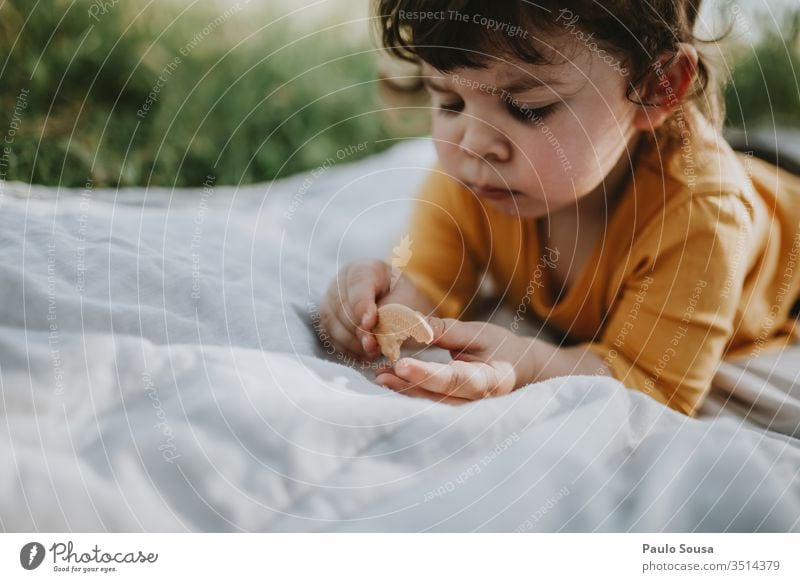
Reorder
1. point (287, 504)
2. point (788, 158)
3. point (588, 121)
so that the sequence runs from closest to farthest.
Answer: point (287, 504), point (588, 121), point (788, 158)

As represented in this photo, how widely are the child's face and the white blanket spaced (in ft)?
0.48

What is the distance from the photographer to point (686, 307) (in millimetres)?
504

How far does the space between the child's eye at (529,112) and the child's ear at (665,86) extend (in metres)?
0.06

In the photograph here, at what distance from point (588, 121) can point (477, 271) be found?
17cm

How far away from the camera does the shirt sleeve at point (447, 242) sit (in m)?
0.59

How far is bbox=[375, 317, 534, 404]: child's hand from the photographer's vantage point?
0.45m

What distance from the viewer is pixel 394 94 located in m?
0.65

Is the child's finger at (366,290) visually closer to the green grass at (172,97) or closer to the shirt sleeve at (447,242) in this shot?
the shirt sleeve at (447,242)

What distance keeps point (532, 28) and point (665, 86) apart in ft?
0.36

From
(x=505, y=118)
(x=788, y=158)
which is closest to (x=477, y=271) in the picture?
(x=505, y=118)
